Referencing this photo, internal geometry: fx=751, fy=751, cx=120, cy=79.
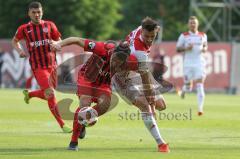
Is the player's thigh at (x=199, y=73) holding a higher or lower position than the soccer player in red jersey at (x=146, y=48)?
lower

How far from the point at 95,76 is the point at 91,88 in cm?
23

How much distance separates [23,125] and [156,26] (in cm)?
546

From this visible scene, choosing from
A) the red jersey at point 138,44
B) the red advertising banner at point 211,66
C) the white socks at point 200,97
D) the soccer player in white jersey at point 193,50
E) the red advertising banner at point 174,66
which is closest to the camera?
the red jersey at point 138,44

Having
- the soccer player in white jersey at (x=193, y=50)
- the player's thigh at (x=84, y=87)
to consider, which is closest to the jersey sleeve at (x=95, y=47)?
the player's thigh at (x=84, y=87)

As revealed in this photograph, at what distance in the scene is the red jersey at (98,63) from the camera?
1155 cm

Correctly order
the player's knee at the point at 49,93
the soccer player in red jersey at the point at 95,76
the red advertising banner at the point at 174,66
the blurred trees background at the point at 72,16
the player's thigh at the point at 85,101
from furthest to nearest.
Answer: the blurred trees background at the point at 72,16 → the red advertising banner at the point at 174,66 → the player's knee at the point at 49,93 → the player's thigh at the point at 85,101 → the soccer player in red jersey at the point at 95,76

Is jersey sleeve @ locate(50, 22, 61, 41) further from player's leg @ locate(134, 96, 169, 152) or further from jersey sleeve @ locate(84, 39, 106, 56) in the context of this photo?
player's leg @ locate(134, 96, 169, 152)

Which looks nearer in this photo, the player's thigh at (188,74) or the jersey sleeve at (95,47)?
the jersey sleeve at (95,47)

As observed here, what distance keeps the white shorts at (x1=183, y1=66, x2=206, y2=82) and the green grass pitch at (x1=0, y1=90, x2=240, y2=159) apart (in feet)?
3.36

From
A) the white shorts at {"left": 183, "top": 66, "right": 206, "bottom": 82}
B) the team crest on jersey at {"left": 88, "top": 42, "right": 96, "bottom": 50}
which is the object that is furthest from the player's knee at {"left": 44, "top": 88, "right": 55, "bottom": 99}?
the white shorts at {"left": 183, "top": 66, "right": 206, "bottom": 82}

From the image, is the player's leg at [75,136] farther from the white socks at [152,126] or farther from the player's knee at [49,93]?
the player's knee at [49,93]

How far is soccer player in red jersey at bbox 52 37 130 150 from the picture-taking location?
11438mm

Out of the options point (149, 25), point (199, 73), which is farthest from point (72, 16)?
point (149, 25)

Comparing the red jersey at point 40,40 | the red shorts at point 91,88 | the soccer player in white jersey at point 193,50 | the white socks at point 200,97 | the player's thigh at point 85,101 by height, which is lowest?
the white socks at point 200,97
